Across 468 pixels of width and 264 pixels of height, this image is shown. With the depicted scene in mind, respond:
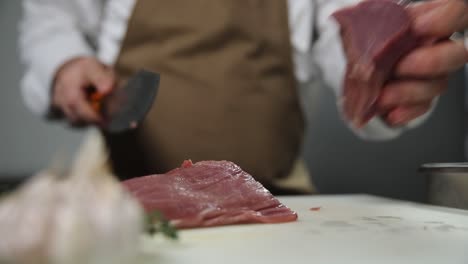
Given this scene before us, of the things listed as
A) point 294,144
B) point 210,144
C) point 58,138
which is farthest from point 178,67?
point 58,138

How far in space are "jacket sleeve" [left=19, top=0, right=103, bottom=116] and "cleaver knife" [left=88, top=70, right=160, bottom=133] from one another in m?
0.30

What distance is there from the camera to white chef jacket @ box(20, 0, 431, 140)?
1.95 meters

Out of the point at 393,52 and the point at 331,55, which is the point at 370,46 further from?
the point at 331,55

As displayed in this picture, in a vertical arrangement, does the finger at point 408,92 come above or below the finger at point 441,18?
below

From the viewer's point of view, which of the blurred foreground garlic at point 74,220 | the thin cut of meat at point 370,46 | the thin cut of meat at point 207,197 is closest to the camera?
the blurred foreground garlic at point 74,220

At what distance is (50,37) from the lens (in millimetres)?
2023

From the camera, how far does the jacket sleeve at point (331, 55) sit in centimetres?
190

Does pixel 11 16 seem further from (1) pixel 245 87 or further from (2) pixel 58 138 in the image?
(1) pixel 245 87

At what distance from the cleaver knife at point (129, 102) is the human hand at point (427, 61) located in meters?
0.64

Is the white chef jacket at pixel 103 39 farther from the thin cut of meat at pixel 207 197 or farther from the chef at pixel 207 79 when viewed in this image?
the thin cut of meat at pixel 207 197

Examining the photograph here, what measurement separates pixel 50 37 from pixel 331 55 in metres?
1.01

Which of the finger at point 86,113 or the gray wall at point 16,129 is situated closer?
the finger at point 86,113

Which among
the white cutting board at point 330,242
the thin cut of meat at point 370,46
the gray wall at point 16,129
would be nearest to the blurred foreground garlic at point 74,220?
the white cutting board at point 330,242

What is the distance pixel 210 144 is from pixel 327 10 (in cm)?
65
